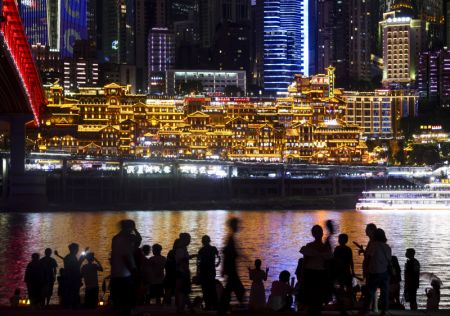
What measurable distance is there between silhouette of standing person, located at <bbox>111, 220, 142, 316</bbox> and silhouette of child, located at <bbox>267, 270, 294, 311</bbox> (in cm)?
377

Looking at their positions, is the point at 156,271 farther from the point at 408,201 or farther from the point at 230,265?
the point at 408,201

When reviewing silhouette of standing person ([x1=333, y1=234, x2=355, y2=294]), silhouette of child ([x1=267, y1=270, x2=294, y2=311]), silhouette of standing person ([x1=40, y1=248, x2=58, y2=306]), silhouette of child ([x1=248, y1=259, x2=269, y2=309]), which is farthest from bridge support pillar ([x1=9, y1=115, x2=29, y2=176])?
silhouette of standing person ([x1=333, y1=234, x2=355, y2=294])

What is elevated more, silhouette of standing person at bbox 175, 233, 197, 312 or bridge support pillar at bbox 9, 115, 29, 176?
bridge support pillar at bbox 9, 115, 29, 176

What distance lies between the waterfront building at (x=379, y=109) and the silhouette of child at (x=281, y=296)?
6065 inches

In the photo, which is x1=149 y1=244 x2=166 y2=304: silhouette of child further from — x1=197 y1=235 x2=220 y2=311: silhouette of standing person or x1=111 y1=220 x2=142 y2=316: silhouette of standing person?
x1=111 y1=220 x2=142 y2=316: silhouette of standing person

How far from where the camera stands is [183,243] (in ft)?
62.5

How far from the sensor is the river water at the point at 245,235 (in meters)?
40.7

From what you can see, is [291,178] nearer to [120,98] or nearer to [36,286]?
[120,98]

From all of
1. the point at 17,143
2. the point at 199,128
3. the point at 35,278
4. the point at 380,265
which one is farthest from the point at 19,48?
the point at 199,128

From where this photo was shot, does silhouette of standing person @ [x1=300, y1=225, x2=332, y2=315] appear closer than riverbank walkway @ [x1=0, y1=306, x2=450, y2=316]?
Yes

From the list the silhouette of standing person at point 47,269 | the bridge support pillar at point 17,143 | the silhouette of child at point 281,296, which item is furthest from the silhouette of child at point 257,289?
the bridge support pillar at point 17,143

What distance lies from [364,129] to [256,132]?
30.6 m

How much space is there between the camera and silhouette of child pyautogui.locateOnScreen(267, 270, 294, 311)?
757 inches

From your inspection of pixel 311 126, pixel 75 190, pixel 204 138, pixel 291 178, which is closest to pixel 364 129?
pixel 311 126
